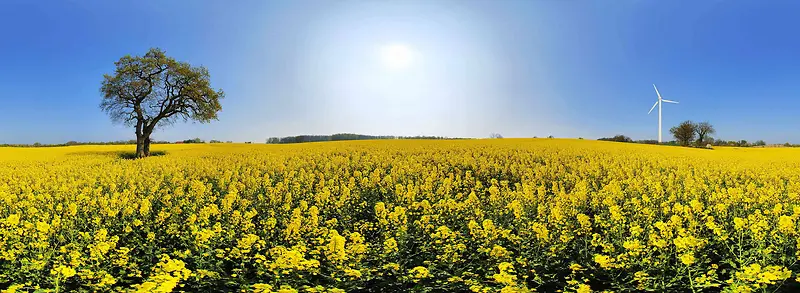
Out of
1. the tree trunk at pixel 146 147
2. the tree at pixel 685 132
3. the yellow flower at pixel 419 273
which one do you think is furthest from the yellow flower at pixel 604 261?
the tree at pixel 685 132

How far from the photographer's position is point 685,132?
80562 mm

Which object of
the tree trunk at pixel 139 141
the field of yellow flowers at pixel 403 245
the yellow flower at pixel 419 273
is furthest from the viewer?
the tree trunk at pixel 139 141

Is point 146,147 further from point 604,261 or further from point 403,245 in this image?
point 604,261

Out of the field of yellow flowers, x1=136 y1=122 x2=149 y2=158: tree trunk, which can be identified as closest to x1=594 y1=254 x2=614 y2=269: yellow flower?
the field of yellow flowers

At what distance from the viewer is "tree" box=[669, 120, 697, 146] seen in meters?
80.1

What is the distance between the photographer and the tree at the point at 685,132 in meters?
80.1

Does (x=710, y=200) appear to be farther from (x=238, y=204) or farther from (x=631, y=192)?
(x=238, y=204)

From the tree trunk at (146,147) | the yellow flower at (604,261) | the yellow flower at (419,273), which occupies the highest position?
the tree trunk at (146,147)

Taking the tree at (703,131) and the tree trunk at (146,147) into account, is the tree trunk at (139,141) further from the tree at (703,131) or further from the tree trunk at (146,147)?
the tree at (703,131)

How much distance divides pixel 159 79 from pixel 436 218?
3753 centimetres

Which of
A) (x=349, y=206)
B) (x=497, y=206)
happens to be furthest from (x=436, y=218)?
(x=349, y=206)

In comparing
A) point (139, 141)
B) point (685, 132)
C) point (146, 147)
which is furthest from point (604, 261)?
point (685, 132)

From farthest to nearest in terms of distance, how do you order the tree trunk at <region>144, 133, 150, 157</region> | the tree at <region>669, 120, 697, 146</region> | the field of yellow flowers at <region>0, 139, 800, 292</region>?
the tree at <region>669, 120, 697, 146</region> < the tree trunk at <region>144, 133, 150, 157</region> < the field of yellow flowers at <region>0, 139, 800, 292</region>

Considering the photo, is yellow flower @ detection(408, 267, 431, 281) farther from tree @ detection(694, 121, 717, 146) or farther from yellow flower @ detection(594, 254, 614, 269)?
tree @ detection(694, 121, 717, 146)
